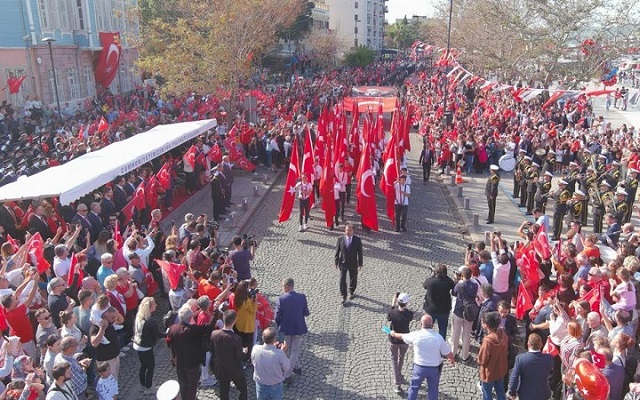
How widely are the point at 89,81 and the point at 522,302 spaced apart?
102 ft

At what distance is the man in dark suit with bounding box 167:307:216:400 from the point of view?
264 inches

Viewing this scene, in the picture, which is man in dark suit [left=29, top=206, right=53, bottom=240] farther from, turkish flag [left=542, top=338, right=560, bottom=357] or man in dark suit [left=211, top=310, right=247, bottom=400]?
turkish flag [left=542, top=338, right=560, bottom=357]

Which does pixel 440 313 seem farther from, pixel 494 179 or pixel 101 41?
pixel 101 41

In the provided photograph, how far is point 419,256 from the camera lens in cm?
1284

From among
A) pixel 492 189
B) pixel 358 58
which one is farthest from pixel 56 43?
pixel 358 58

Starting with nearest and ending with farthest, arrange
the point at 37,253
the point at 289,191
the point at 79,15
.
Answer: the point at 37,253
the point at 289,191
the point at 79,15

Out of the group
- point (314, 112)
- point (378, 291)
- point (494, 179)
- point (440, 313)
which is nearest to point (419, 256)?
point (378, 291)

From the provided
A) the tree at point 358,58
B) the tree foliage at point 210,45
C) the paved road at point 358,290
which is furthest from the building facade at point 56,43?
the tree at point 358,58

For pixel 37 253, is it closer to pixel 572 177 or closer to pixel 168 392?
pixel 168 392

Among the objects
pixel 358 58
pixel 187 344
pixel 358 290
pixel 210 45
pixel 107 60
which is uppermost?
pixel 210 45

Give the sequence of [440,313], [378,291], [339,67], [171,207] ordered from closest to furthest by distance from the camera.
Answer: [440,313]
[378,291]
[171,207]
[339,67]

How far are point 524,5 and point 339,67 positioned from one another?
120 ft

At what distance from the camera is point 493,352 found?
665 centimetres

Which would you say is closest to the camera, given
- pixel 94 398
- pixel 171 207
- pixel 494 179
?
pixel 94 398
